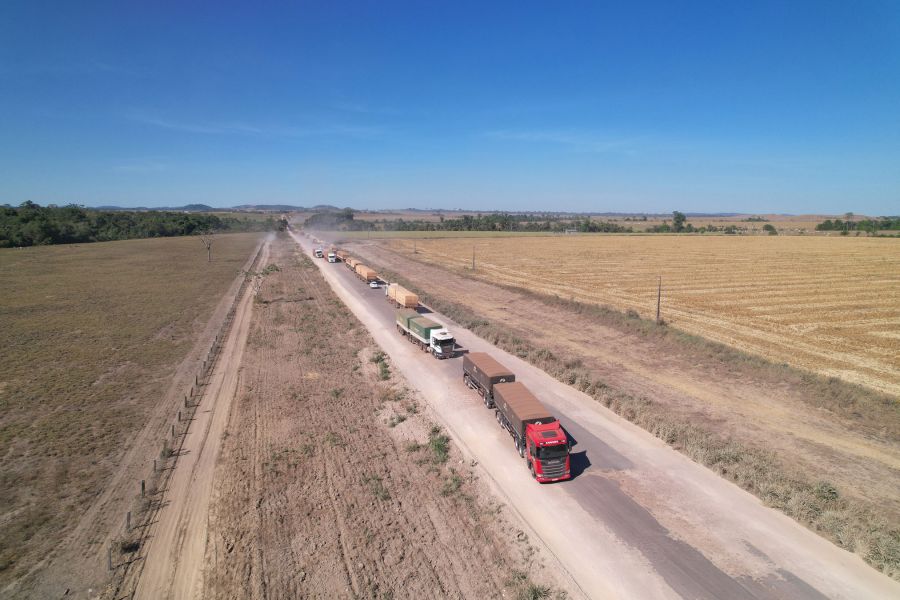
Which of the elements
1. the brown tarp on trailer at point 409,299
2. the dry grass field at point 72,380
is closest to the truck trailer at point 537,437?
the dry grass field at point 72,380

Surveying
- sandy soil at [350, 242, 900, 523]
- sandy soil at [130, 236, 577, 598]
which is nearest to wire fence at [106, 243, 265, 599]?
sandy soil at [130, 236, 577, 598]

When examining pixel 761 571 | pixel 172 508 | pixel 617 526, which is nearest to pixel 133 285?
pixel 172 508

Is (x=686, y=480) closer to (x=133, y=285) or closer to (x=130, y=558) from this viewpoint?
(x=130, y=558)

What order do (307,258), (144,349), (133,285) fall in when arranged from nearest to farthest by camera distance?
(144,349) < (133,285) < (307,258)

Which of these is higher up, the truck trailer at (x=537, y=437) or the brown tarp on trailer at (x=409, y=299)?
the brown tarp on trailer at (x=409, y=299)

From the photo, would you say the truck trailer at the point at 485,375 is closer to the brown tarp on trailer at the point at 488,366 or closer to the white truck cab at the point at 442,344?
the brown tarp on trailer at the point at 488,366

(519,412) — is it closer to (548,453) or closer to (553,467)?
(548,453)
